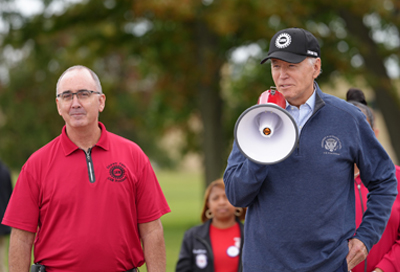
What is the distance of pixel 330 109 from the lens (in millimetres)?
3232

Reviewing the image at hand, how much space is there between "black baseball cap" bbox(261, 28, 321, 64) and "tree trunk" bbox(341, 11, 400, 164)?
1644 cm

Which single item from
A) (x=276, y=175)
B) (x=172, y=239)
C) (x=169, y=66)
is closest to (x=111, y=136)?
(x=276, y=175)

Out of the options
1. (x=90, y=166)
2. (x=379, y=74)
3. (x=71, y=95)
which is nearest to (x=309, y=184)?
(x=90, y=166)

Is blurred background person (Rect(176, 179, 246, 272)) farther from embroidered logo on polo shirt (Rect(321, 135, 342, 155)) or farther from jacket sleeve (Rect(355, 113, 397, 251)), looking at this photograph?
embroidered logo on polo shirt (Rect(321, 135, 342, 155))

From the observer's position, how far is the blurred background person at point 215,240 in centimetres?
504

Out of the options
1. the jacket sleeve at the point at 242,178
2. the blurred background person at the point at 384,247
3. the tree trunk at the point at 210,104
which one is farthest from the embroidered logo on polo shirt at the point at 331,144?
the tree trunk at the point at 210,104

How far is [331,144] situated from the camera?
3.11 metres

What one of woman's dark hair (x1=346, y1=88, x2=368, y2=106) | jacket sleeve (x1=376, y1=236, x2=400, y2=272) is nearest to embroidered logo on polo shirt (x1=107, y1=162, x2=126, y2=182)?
jacket sleeve (x1=376, y1=236, x2=400, y2=272)

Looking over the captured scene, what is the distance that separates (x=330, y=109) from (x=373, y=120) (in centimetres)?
105

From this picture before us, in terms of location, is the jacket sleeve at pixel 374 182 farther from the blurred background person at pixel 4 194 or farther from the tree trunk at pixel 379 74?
the tree trunk at pixel 379 74

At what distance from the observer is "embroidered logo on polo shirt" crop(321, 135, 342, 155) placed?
3096mm

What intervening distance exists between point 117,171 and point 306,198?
121cm

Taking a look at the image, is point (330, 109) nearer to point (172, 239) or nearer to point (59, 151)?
point (59, 151)

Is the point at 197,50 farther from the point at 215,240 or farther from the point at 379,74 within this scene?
the point at 215,240
